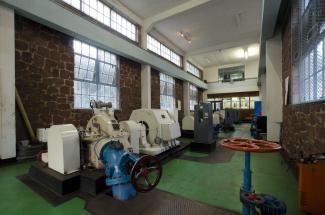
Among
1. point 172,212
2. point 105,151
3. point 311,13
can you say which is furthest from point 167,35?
point 172,212

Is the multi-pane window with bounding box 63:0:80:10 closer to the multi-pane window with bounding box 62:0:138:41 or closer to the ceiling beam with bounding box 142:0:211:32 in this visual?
the multi-pane window with bounding box 62:0:138:41

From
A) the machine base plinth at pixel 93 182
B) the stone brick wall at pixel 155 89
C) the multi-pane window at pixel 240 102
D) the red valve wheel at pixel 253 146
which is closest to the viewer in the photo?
the red valve wheel at pixel 253 146

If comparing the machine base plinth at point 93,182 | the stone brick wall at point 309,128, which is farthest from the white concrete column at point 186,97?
the machine base plinth at point 93,182

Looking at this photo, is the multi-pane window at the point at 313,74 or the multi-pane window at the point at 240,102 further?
the multi-pane window at the point at 240,102

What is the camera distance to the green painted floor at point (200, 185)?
2072 millimetres

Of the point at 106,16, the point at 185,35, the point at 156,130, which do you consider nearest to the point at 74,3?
the point at 106,16

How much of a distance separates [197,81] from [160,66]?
5.90m

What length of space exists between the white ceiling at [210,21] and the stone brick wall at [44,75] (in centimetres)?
303

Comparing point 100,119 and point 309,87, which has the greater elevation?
point 309,87

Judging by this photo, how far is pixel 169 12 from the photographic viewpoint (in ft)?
21.4

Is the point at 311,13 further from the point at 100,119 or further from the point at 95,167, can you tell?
the point at 95,167

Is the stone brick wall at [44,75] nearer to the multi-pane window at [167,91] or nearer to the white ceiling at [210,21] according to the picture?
the white ceiling at [210,21]

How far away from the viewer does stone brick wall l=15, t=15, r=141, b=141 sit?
388 cm

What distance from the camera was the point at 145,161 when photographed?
6.26 feet
